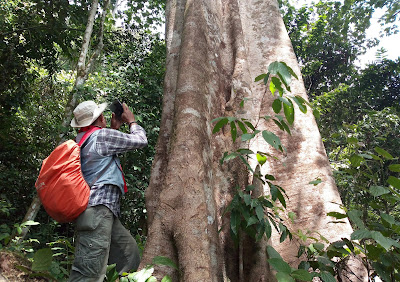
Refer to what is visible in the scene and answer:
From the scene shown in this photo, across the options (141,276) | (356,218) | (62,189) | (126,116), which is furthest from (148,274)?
(126,116)

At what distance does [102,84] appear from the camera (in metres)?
7.47

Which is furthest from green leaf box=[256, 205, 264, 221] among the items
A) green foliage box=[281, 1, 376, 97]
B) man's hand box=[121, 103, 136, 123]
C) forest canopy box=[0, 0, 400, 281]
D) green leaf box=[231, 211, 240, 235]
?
green foliage box=[281, 1, 376, 97]

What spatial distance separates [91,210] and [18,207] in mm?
4923

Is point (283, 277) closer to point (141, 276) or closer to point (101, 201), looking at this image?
point (141, 276)

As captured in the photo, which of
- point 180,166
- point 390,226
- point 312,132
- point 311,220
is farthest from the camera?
point 312,132

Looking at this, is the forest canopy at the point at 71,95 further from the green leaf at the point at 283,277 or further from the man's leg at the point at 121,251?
the green leaf at the point at 283,277

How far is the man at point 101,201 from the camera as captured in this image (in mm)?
2129

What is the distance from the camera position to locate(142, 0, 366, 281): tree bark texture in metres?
1.94

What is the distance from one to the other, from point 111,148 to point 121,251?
2.56ft

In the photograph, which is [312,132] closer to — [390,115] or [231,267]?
[231,267]

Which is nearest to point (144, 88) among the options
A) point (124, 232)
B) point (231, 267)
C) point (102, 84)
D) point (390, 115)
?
point (102, 84)

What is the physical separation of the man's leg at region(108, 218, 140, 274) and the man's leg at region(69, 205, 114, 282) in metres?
0.26

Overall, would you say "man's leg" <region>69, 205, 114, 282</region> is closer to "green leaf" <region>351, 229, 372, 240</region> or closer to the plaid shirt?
the plaid shirt

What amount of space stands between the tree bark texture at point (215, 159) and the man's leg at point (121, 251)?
259mm
